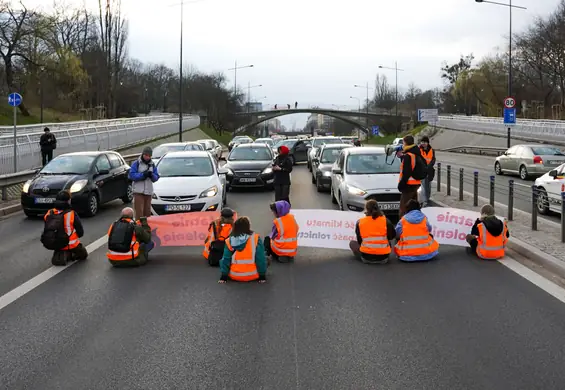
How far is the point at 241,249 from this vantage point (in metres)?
7.53

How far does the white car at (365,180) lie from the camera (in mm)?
12609

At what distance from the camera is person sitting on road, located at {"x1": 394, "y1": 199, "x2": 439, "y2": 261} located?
28.8ft

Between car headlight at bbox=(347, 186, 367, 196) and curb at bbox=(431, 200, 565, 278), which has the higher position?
car headlight at bbox=(347, 186, 367, 196)

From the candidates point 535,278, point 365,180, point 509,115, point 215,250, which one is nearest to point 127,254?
point 215,250

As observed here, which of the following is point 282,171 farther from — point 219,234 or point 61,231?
point 61,231

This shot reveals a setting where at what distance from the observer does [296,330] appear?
18.7ft

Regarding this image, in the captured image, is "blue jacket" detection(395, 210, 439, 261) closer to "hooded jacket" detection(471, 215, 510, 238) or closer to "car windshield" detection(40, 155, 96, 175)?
"hooded jacket" detection(471, 215, 510, 238)

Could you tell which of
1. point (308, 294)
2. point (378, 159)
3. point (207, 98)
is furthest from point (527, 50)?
point (308, 294)

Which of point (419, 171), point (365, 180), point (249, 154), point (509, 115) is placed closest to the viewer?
point (419, 171)

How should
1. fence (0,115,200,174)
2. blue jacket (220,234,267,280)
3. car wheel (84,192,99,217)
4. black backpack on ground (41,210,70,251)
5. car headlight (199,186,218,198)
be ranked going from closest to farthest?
blue jacket (220,234,267,280), black backpack on ground (41,210,70,251), car headlight (199,186,218,198), car wheel (84,192,99,217), fence (0,115,200,174)

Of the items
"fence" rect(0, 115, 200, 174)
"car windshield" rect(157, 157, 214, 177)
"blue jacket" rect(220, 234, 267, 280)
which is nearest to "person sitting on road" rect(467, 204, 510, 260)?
"blue jacket" rect(220, 234, 267, 280)

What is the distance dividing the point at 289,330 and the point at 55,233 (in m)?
4.52

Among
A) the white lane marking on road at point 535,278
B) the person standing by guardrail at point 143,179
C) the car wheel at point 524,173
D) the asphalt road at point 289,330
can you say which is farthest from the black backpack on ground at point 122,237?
the car wheel at point 524,173

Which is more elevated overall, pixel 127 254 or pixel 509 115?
pixel 509 115
